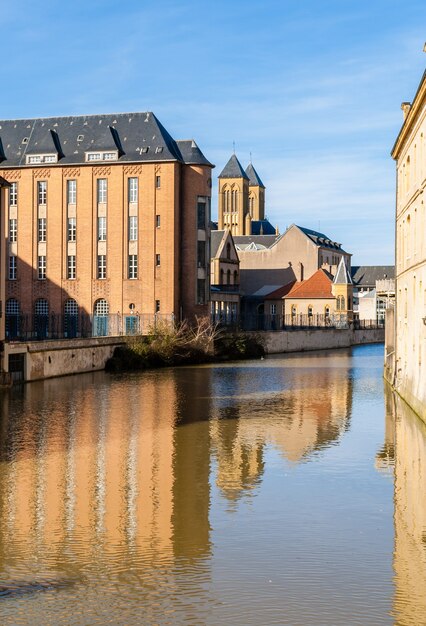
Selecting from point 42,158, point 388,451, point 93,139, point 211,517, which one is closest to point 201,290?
point 93,139

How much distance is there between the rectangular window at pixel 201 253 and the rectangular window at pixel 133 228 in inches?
190

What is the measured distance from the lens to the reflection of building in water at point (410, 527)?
10.7m

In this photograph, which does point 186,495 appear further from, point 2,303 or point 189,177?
point 189,177

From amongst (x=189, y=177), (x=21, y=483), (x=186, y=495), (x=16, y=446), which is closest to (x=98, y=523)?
(x=186, y=495)

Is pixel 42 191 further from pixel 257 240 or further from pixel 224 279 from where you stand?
pixel 257 240

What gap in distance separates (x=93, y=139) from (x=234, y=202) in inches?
3552

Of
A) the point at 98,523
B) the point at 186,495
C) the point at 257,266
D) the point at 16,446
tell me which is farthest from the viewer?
the point at 257,266

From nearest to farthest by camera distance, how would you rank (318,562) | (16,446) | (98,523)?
1. (318,562)
2. (98,523)
3. (16,446)

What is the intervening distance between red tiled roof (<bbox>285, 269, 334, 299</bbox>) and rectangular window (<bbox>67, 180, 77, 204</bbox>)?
37169 mm

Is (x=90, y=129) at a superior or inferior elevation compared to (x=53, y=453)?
superior

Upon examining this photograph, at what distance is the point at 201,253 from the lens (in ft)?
226

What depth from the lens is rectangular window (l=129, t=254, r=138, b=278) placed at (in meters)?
67.8

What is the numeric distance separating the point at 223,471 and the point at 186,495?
248 cm

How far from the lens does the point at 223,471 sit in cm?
1908
